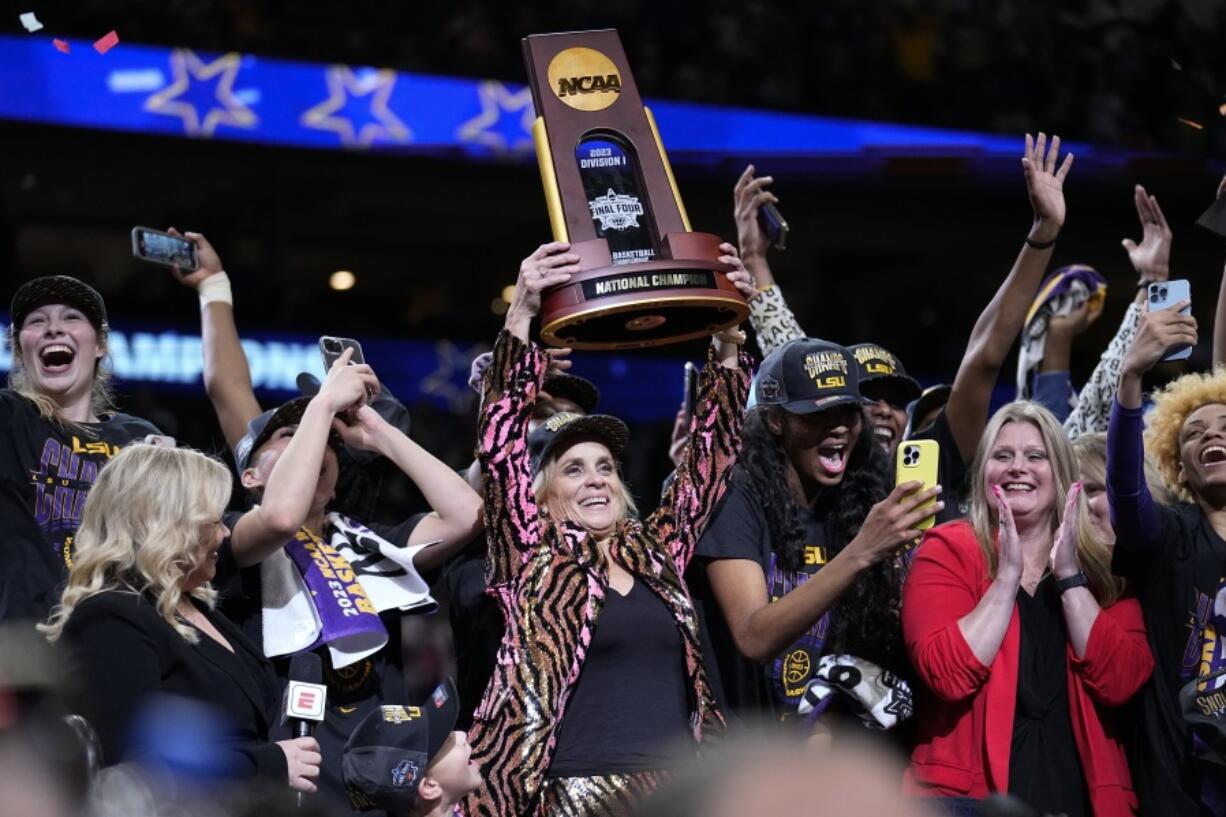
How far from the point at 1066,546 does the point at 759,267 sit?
130cm

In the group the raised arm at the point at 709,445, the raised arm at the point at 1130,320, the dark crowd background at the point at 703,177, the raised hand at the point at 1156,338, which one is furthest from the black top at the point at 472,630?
the dark crowd background at the point at 703,177

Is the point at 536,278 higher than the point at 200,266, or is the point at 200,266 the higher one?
the point at 200,266

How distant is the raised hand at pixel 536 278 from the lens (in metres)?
3.33

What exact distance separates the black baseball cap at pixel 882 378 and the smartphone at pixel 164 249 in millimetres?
1715

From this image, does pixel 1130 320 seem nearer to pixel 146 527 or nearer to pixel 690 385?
pixel 690 385

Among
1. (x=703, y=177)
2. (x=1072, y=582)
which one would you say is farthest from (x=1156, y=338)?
(x=703, y=177)

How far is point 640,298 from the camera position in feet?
10.8

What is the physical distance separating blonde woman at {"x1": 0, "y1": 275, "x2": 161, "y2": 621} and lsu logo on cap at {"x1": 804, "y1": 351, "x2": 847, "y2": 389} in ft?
4.87

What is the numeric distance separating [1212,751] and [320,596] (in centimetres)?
180

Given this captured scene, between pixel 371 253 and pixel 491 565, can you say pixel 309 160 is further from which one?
pixel 491 565

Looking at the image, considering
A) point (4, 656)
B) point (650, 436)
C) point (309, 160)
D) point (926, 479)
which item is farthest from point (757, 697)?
point (309, 160)

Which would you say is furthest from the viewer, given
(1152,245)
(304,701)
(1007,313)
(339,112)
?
A: (339,112)

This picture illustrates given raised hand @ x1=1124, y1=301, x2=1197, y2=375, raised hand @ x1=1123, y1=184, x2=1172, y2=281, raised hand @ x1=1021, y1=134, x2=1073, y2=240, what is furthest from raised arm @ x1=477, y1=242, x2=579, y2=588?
raised hand @ x1=1123, y1=184, x2=1172, y2=281

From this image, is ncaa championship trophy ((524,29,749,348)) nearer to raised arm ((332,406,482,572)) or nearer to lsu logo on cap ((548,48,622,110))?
lsu logo on cap ((548,48,622,110))
